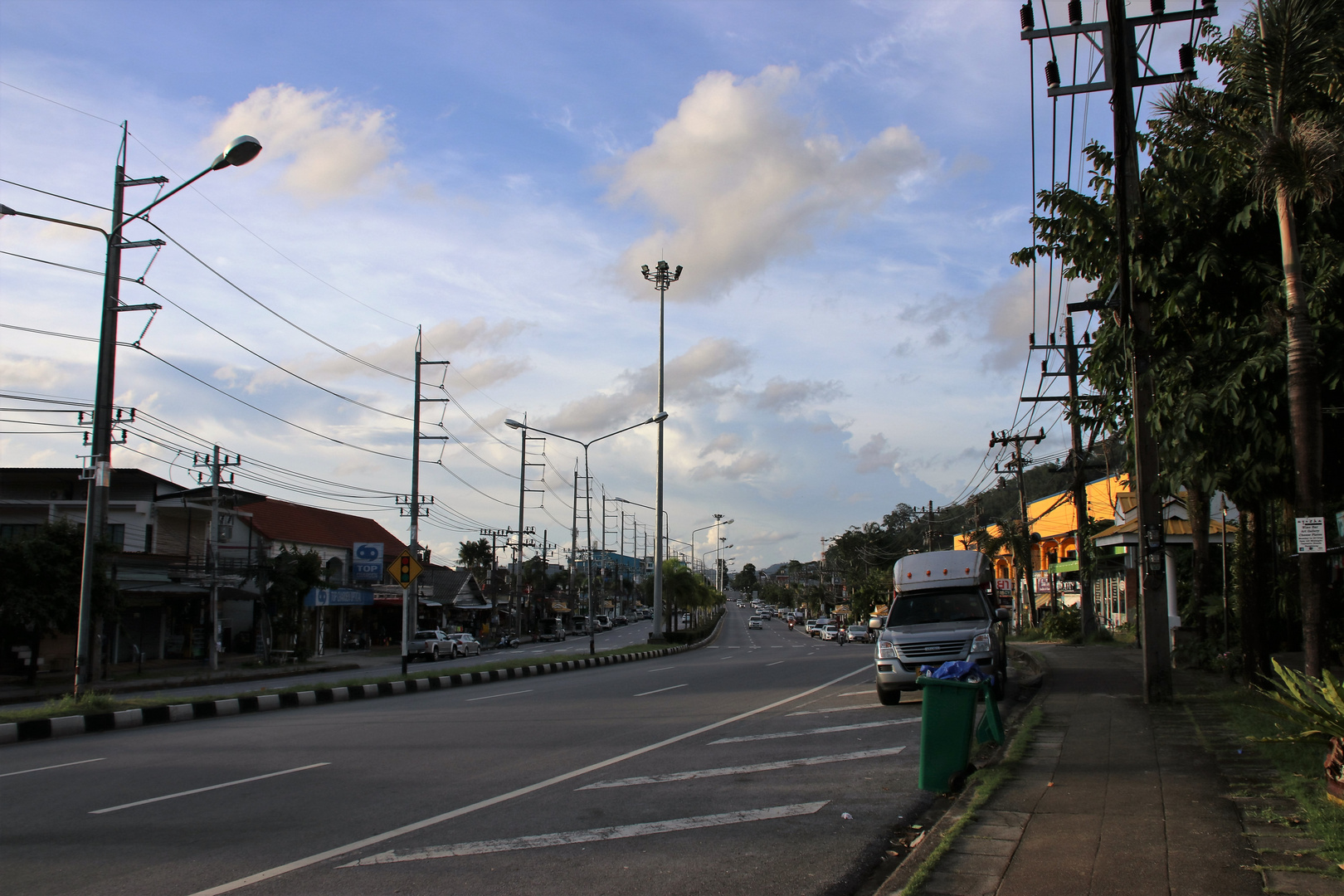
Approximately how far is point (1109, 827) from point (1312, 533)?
5.27 meters

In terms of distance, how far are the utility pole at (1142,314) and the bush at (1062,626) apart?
23373 millimetres

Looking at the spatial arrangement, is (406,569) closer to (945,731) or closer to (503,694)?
(503,694)

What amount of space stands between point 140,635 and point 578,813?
3617 centimetres

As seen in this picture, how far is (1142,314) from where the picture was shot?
12688 millimetres

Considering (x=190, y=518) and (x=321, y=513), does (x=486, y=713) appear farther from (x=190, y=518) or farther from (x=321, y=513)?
(x=321, y=513)

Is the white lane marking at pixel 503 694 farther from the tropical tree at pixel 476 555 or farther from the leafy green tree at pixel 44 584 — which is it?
the tropical tree at pixel 476 555

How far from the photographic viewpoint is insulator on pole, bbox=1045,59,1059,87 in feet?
43.5

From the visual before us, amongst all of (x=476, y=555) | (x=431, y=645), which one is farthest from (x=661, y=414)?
(x=476, y=555)

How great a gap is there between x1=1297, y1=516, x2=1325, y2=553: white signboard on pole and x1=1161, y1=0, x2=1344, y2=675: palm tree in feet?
0.59

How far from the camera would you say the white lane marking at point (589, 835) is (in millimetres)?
6086

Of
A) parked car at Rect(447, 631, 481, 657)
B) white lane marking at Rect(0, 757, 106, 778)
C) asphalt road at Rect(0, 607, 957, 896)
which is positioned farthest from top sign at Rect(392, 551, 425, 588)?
parked car at Rect(447, 631, 481, 657)

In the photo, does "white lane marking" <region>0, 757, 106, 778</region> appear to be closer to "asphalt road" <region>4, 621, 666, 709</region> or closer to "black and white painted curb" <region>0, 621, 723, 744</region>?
"black and white painted curb" <region>0, 621, 723, 744</region>

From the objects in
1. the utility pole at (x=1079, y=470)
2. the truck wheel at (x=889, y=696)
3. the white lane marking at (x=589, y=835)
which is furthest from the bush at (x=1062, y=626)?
the white lane marking at (x=589, y=835)

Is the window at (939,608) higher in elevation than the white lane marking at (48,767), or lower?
higher
